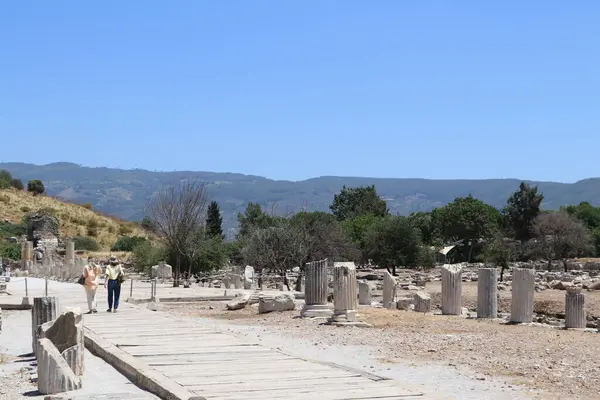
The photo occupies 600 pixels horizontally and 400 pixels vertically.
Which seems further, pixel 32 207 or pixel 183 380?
pixel 32 207

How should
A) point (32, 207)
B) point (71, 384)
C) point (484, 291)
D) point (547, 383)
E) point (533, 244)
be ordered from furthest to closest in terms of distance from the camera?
point (32, 207) → point (533, 244) → point (484, 291) → point (547, 383) → point (71, 384)

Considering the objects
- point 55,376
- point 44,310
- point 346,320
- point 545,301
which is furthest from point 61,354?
point 545,301

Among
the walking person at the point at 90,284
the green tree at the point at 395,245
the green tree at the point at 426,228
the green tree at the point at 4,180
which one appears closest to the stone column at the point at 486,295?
the walking person at the point at 90,284

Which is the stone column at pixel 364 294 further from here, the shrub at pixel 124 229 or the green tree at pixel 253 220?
the shrub at pixel 124 229

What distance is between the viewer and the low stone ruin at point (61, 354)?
1110 cm

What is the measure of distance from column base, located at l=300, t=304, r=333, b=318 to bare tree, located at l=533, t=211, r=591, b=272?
4574 centimetres

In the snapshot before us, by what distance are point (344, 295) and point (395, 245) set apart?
123 ft

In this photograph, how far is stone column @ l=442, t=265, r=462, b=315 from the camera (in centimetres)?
2417

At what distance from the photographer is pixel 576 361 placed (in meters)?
14.2

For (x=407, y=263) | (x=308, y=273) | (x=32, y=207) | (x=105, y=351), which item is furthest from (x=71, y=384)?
(x=32, y=207)

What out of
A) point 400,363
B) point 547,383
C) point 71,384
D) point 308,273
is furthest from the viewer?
point 308,273

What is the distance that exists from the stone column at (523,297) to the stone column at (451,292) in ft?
6.79

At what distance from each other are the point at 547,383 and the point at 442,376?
4.65 ft

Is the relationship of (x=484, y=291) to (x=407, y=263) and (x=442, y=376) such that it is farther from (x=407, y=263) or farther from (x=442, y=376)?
(x=407, y=263)
